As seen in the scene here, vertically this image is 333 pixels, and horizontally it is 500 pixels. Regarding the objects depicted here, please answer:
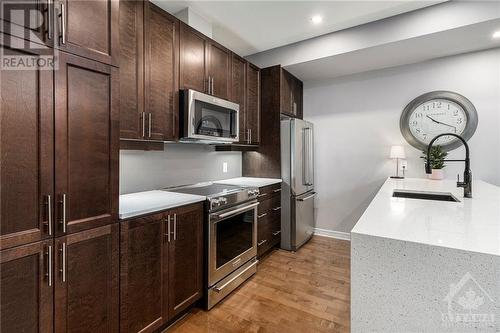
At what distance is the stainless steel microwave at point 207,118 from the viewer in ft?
7.06

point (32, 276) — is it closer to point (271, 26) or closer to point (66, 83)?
point (66, 83)

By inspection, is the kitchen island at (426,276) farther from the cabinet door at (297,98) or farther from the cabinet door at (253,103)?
the cabinet door at (297,98)

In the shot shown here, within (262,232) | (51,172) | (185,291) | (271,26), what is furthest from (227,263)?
(271,26)

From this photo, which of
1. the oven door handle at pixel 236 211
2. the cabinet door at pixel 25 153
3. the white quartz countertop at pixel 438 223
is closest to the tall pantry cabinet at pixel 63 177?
the cabinet door at pixel 25 153

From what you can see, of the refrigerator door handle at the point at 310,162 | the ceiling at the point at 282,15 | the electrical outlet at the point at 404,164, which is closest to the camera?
the ceiling at the point at 282,15

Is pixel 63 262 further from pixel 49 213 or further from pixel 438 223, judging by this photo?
pixel 438 223

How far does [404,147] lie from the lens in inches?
132

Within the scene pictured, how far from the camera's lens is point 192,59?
7.52 feet

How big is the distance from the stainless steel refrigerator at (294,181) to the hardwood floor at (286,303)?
0.39 metres

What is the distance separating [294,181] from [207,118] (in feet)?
4.90

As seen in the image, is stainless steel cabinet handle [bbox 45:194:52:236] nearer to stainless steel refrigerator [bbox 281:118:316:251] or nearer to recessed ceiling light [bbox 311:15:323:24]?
stainless steel refrigerator [bbox 281:118:316:251]

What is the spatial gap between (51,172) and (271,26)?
2.63m

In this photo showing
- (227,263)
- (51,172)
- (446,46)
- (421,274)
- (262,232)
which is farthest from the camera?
(262,232)

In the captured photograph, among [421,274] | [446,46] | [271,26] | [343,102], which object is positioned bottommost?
[421,274]
